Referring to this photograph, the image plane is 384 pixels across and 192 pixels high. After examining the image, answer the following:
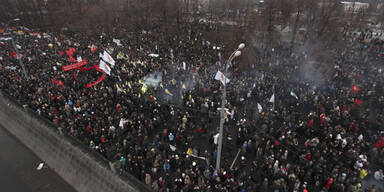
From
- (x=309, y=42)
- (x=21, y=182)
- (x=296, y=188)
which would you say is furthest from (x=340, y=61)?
(x=21, y=182)

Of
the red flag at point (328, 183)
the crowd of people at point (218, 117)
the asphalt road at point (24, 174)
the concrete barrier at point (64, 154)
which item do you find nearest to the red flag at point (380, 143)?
the crowd of people at point (218, 117)

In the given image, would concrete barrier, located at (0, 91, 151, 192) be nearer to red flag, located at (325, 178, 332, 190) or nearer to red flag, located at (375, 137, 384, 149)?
red flag, located at (325, 178, 332, 190)

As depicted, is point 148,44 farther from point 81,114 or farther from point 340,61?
point 340,61

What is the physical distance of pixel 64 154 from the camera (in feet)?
44.0

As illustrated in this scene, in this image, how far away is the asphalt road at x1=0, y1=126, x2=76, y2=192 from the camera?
41.3 feet

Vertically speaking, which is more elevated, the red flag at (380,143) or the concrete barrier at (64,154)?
the red flag at (380,143)

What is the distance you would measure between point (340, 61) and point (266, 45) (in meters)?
8.87

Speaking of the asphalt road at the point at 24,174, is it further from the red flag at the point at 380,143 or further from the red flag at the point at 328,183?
the red flag at the point at 380,143

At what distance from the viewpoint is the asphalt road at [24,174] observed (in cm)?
1260

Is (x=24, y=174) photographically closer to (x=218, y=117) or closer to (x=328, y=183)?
(x=218, y=117)

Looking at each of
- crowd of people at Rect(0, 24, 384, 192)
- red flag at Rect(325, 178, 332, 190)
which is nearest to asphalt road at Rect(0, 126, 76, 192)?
crowd of people at Rect(0, 24, 384, 192)

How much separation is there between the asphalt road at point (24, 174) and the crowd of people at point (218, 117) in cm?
270

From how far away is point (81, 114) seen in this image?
49.8ft

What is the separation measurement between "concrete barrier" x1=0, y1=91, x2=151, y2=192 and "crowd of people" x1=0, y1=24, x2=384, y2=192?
0.58m
